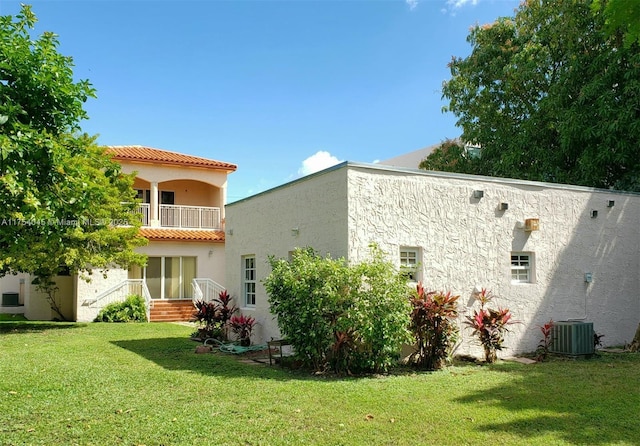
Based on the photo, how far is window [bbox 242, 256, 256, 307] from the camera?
562 inches

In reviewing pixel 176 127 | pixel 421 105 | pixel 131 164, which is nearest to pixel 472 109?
pixel 421 105

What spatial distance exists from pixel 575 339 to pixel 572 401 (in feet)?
14.4

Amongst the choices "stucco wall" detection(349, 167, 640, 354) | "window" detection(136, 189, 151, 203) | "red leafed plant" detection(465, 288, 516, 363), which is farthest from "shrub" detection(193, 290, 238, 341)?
"window" detection(136, 189, 151, 203)

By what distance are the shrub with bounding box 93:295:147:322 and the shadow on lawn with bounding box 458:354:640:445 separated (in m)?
15.0

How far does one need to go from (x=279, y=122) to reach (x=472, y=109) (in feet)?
25.6

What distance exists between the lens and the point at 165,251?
2444 centimetres

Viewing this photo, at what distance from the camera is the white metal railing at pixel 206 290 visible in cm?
2227

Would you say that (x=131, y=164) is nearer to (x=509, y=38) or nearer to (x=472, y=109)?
(x=472, y=109)

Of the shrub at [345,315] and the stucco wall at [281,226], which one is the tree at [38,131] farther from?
the stucco wall at [281,226]

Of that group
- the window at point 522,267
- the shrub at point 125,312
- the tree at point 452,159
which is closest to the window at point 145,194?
the shrub at point 125,312

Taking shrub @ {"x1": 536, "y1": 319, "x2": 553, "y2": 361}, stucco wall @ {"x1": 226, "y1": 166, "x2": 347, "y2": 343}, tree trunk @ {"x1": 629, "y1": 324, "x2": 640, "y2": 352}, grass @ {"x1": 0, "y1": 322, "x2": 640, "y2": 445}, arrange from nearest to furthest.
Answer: grass @ {"x1": 0, "y1": 322, "x2": 640, "y2": 445}
stucco wall @ {"x1": 226, "y1": 166, "x2": 347, "y2": 343}
shrub @ {"x1": 536, "y1": 319, "x2": 553, "y2": 361}
tree trunk @ {"x1": 629, "y1": 324, "x2": 640, "y2": 352}

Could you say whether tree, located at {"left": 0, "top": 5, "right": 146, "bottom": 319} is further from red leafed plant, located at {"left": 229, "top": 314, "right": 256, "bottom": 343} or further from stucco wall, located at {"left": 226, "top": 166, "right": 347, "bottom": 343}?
red leafed plant, located at {"left": 229, "top": 314, "right": 256, "bottom": 343}

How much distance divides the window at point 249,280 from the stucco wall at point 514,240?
15.1 feet

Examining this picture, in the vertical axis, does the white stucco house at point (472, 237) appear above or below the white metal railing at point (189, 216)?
below
